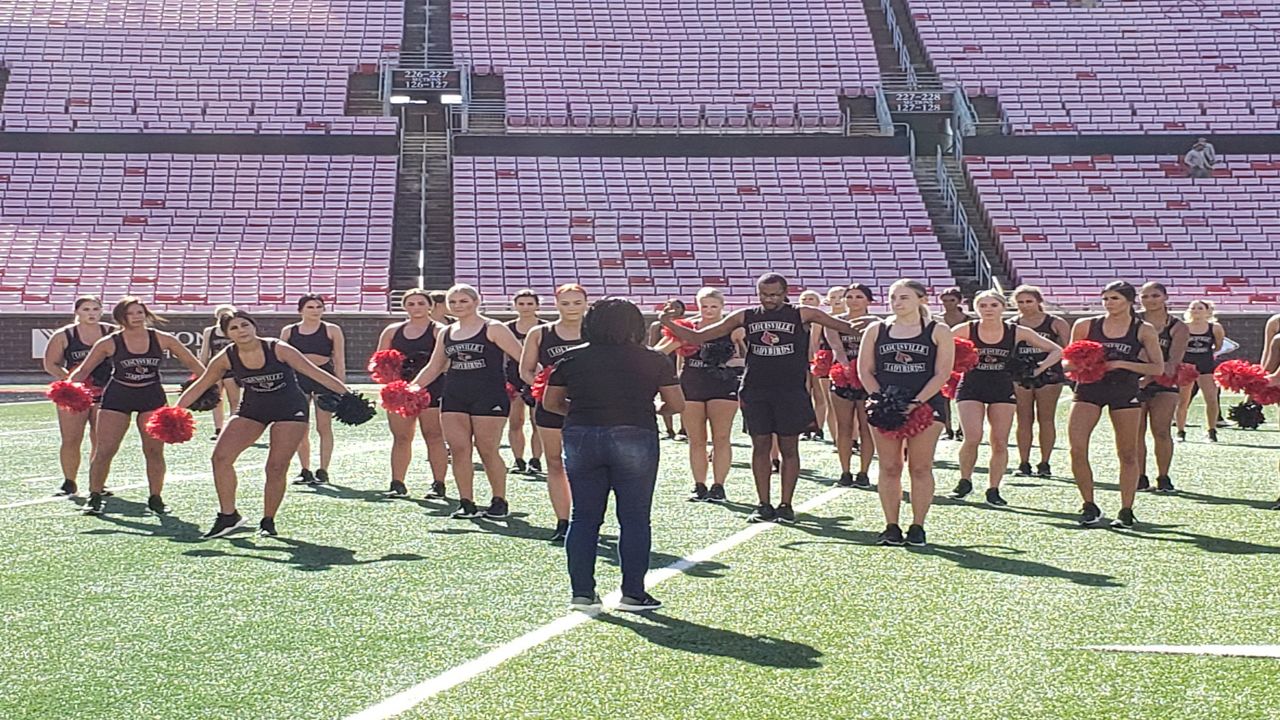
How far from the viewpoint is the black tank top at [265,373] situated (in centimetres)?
967

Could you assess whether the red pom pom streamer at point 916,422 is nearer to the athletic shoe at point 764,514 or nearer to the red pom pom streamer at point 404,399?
the athletic shoe at point 764,514

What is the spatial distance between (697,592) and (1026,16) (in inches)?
1576

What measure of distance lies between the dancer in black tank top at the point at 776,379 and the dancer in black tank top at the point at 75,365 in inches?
182

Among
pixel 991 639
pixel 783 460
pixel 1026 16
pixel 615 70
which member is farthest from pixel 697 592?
pixel 1026 16

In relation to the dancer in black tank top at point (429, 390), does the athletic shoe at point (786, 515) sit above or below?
below

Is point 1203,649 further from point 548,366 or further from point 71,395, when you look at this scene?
point 71,395

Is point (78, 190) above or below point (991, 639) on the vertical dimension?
above

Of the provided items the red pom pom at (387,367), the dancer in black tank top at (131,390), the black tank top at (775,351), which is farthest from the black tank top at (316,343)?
the black tank top at (775,351)

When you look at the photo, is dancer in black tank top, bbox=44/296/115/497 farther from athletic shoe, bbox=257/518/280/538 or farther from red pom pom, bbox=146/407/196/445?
athletic shoe, bbox=257/518/280/538

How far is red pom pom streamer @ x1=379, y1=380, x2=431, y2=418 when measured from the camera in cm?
1055

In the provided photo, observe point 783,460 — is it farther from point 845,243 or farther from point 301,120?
point 301,120

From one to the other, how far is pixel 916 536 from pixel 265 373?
406cm

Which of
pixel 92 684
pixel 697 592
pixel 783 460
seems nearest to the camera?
pixel 92 684

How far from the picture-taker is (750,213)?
36.4m
